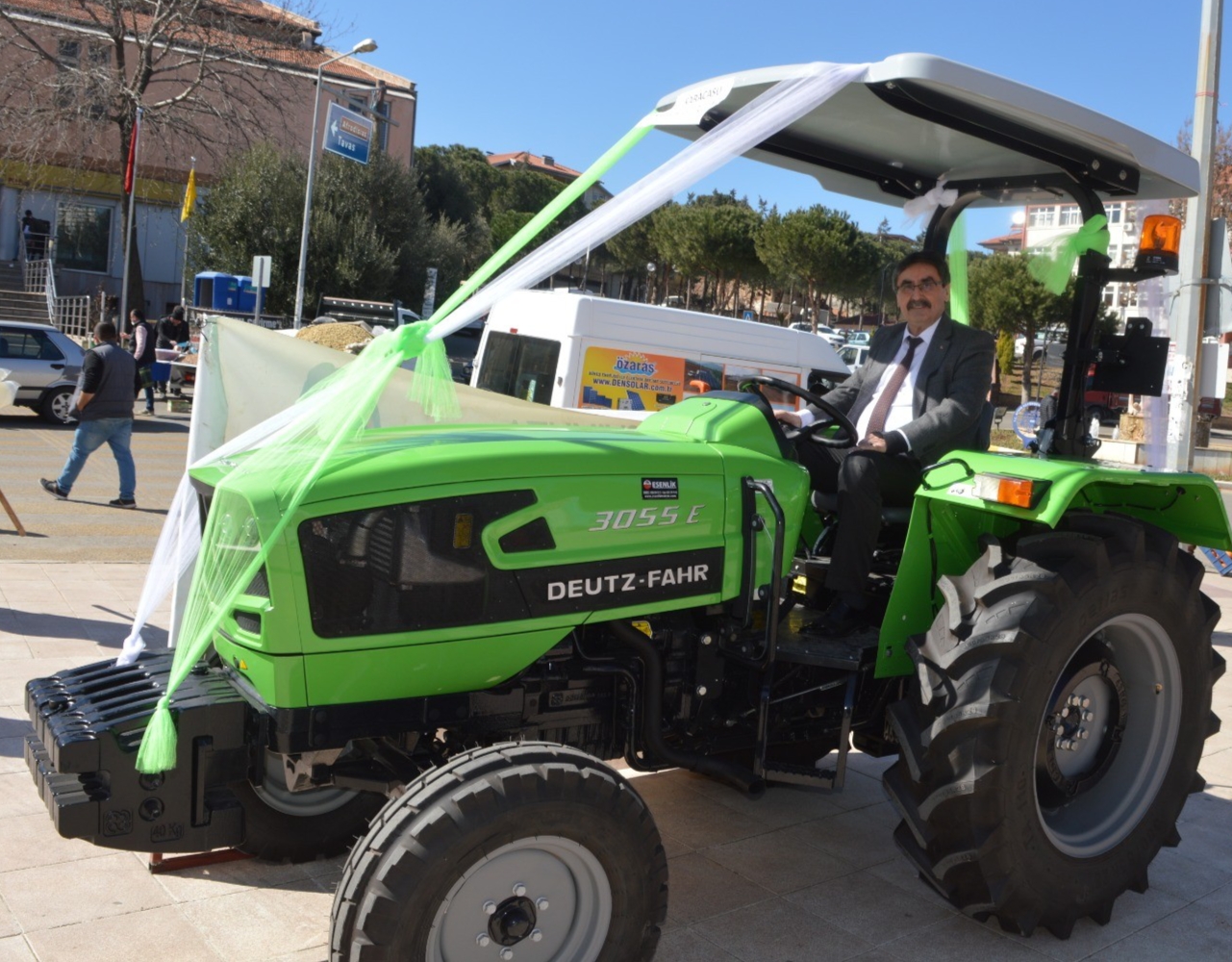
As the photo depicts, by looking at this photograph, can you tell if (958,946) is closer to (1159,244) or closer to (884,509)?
(884,509)

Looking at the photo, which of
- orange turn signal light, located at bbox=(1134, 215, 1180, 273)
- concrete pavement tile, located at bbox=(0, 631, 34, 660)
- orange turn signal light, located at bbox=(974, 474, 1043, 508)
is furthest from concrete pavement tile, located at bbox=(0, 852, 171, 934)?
orange turn signal light, located at bbox=(1134, 215, 1180, 273)

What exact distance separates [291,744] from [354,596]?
0.40m

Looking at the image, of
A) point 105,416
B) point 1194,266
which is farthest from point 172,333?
point 1194,266

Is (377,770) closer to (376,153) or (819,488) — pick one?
(819,488)

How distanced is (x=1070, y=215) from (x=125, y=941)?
13.4ft

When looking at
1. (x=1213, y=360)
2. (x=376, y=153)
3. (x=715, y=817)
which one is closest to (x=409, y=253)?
(x=376, y=153)

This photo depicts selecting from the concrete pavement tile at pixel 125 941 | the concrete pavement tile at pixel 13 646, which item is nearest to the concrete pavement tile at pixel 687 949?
the concrete pavement tile at pixel 125 941

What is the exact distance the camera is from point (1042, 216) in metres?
4.75

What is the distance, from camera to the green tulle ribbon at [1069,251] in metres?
4.14

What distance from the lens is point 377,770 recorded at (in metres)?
3.20

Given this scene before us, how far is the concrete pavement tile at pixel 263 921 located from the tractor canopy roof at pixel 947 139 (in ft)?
8.74

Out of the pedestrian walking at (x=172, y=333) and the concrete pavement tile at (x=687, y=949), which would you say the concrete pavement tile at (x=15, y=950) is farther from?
the pedestrian walking at (x=172, y=333)

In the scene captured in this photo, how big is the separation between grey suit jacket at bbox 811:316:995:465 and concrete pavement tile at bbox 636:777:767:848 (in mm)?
1575

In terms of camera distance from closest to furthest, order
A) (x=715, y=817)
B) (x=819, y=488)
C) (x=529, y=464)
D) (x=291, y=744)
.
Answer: (x=291, y=744) → (x=529, y=464) → (x=819, y=488) → (x=715, y=817)
